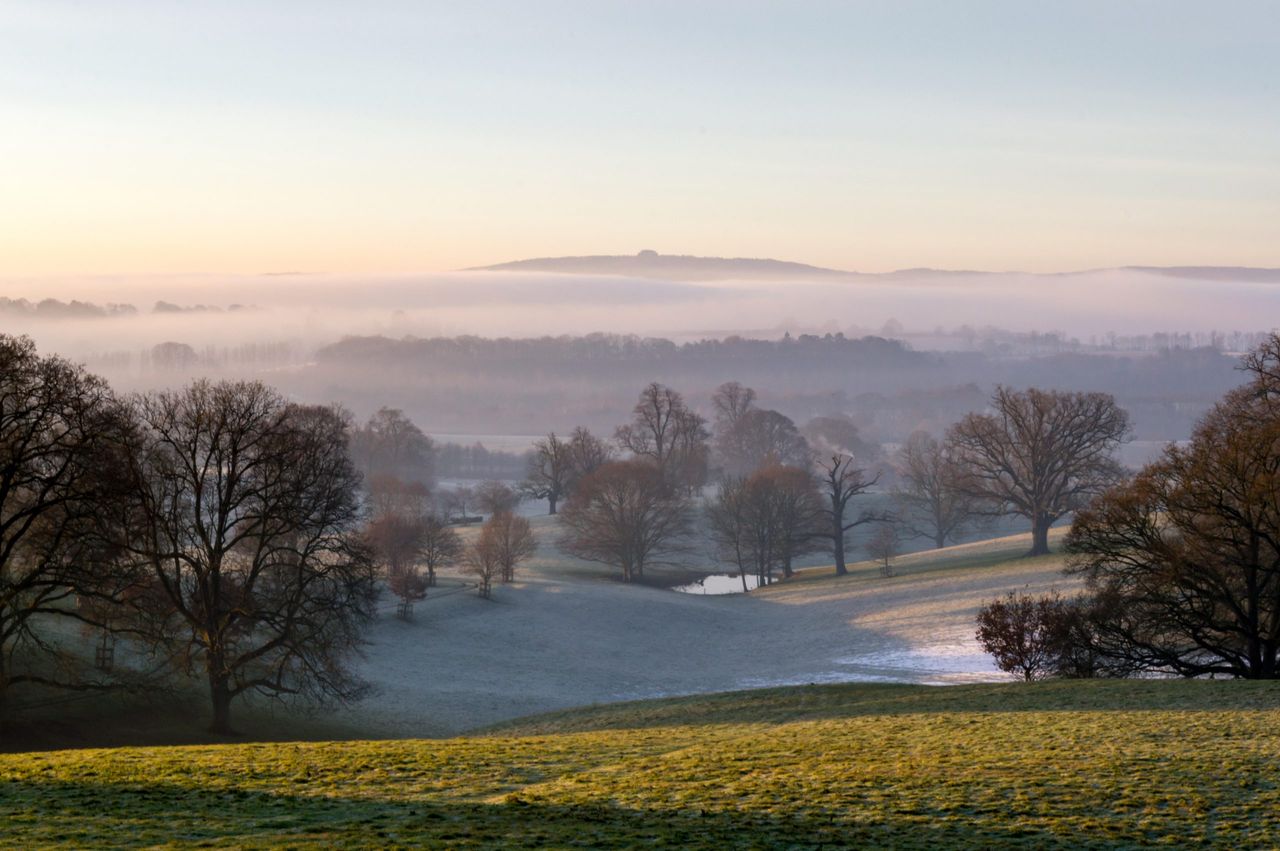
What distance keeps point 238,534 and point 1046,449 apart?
178 feet

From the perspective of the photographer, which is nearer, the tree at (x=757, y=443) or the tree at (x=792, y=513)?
the tree at (x=792, y=513)

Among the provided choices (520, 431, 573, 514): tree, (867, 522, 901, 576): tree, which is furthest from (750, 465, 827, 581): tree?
(520, 431, 573, 514): tree

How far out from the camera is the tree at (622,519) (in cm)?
9369

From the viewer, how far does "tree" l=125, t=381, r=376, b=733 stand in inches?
1403

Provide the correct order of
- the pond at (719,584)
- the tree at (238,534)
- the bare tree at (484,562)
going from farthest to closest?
the pond at (719,584), the bare tree at (484,562), the tree at (238,534)

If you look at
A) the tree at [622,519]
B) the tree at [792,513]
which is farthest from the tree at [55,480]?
the tree at [792,513]

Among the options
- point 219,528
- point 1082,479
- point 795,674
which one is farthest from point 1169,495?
point 1082,479

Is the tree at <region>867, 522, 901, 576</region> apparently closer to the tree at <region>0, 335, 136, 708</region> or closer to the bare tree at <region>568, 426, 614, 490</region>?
the bare tree at <region>568, 426, 614, 490</region>

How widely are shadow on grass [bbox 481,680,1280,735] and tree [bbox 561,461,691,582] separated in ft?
186

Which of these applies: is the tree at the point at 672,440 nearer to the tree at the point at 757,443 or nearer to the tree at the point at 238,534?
the tree at the point at 757,443

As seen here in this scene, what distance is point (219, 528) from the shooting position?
36562 mm

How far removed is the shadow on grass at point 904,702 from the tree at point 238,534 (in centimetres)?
708

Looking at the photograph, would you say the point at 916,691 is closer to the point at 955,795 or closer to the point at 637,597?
the point at 955,795

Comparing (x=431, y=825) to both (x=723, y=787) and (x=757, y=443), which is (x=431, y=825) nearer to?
(x=723, y=787)
